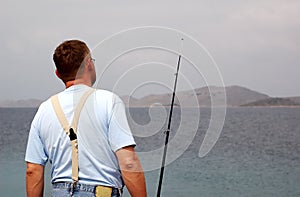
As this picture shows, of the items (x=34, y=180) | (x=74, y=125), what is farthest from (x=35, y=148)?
(x=74, y=125)

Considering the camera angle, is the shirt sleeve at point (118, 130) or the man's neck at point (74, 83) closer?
the shirt sleeve at point (118, 130)

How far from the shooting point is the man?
2.34 m

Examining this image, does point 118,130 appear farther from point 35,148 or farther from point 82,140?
point 35,148

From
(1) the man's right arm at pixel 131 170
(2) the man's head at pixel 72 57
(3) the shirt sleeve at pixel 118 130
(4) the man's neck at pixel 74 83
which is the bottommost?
(1) the man's right arm at pixel 131 170

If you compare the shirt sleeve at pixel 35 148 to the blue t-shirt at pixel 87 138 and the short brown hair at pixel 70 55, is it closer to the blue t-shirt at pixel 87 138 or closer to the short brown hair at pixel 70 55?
the blue t-shirt at pixel 87 138

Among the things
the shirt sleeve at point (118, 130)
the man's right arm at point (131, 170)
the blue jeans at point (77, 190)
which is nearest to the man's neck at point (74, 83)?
the shirt sleeve at point (118, 130)

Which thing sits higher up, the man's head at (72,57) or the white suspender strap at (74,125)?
the man's head at (72,57)

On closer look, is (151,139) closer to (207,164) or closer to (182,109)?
(182,109)

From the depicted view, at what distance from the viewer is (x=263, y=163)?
91.9 feet

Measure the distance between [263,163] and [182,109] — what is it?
86.2ft

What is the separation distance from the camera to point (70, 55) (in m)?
2.41

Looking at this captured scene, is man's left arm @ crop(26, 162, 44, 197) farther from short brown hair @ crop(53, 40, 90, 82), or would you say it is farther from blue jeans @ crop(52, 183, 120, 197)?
short brown hair @ crop(53, 40, 90, 82)

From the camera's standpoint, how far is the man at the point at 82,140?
234 centimetres

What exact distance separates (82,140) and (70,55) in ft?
1.41
